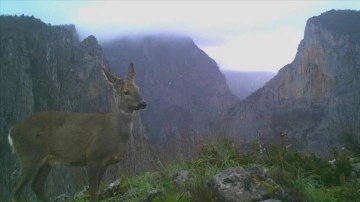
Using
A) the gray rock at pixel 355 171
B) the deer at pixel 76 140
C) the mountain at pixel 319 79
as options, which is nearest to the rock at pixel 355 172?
the gray rock at pixel 355 171

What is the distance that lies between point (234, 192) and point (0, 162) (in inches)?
2037

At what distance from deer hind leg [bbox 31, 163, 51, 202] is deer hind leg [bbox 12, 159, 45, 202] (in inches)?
9.6

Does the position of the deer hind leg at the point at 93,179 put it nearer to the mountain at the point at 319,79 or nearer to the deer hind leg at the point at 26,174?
the deer hind leg at the point at 26,174

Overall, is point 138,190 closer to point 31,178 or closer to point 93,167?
point 93,167

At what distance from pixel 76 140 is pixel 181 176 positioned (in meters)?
1.98

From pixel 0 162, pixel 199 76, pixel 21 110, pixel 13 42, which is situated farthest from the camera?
pixel 199 76

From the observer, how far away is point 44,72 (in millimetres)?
92438

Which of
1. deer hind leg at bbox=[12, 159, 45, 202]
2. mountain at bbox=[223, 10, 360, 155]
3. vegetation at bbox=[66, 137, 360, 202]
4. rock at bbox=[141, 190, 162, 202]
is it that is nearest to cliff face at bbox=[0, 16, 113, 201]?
mountain at bbox=[223, 10, 360, 155]

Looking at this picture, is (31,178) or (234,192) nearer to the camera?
(234,192)

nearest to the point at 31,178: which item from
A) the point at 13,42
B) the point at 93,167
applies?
the point at 93,167

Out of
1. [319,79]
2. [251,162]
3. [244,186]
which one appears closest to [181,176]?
[251,162]

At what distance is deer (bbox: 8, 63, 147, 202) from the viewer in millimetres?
8989

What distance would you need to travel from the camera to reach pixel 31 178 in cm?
946

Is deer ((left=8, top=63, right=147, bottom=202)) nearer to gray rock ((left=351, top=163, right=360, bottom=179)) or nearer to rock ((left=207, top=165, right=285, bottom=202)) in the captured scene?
rock ((left=207, top=165, right=285, bottom=202))
